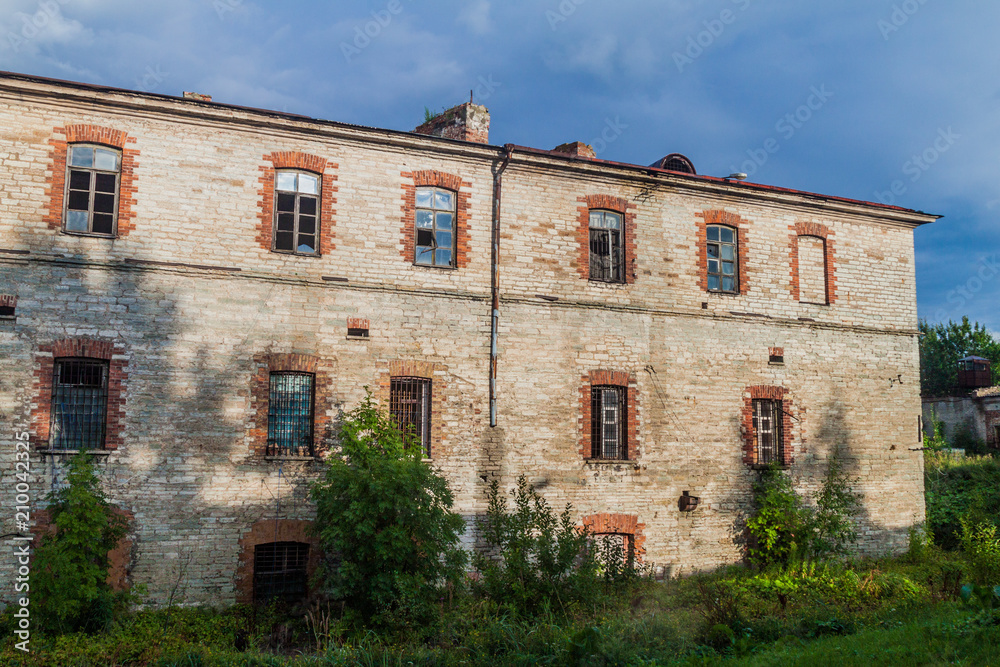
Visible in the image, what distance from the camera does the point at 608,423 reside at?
15141mm

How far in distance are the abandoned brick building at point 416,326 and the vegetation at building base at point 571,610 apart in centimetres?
84

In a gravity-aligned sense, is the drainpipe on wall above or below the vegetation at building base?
above

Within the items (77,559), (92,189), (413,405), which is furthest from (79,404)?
(413,405)

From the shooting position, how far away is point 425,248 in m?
14.2

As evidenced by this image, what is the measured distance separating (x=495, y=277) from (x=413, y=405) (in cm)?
297

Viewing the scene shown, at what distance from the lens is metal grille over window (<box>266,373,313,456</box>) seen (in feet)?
42.3

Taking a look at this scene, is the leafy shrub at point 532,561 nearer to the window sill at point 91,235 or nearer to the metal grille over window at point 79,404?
the metal grille over window at point 79,404

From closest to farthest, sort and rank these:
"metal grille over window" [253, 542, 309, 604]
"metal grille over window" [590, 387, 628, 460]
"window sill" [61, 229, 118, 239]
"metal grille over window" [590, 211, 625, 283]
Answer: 1. "window sill" [61, 229, 118, 239]
2. "metal grille over window" [253, 542, 309, 604]
3. "metal grille over window" [590, 387, 628, 460]
4. "metal grille over window" [590, 211, 625, 283]

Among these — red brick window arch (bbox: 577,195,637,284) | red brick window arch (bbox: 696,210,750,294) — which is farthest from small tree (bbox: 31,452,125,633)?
red brick window arch (bbox: 696,210,750,294)

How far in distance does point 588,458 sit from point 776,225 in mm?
Result: 7283

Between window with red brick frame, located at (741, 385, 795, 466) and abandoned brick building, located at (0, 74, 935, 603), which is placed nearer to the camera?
abandoned brick building, located at (0, 74, 935, 603)

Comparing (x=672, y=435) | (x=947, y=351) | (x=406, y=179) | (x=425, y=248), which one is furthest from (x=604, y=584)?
(x=947, y=351)

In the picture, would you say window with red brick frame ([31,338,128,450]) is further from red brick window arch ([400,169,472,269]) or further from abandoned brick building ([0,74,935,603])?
red brick window arch ([400,169,472,269])

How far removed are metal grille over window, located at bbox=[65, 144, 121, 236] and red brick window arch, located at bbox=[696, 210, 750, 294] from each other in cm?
1166
